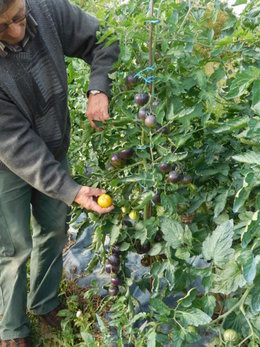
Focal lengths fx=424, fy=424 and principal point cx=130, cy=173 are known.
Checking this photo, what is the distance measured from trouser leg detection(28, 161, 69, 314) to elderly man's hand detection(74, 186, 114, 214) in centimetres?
42

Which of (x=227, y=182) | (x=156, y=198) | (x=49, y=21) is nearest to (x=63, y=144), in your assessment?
(x=49, y=21)

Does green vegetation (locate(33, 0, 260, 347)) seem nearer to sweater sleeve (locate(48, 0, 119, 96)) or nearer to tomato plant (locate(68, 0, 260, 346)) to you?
tomato plant (locate(68, 0, 260, 346))

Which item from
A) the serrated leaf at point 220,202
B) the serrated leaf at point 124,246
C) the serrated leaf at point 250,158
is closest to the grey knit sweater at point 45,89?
the serrated leaf at point 124,246

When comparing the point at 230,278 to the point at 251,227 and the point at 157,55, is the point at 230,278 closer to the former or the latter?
the point at 251,227

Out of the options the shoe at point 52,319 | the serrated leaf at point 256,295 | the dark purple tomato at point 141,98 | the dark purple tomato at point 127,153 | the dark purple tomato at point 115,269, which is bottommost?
the shoe at point 52,319

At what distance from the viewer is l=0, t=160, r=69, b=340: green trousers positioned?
157 centimetres

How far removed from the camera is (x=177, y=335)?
1.06 meters

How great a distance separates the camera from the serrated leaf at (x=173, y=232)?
1.12m

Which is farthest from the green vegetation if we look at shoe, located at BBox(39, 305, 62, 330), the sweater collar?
shoe, located at BBox(39, 305, 62, 330)

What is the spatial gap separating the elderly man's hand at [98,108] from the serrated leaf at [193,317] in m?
0.63

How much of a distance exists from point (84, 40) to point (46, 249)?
0.86 m

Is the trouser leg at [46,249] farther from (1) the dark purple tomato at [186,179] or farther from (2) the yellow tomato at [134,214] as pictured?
(1) the dark purple tomato at [186,179]

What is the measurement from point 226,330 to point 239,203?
1.15ft

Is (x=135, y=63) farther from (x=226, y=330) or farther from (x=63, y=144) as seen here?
(x=226, y=330)
